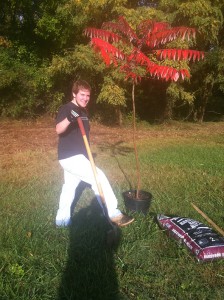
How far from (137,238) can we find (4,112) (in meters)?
17.5

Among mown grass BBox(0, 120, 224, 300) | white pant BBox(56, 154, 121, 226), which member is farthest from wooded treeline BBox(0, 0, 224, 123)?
white pant BBox(56, 154, 121, 226)

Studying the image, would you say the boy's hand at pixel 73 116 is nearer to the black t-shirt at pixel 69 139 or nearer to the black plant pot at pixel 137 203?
the black t-shirt at pixel 69 139

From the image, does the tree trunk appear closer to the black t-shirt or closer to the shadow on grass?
the black t-shirt

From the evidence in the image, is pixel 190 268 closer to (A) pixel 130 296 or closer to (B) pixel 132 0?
(A) pixel 130 296

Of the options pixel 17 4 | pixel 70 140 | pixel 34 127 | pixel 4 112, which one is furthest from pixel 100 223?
pixel 17 4

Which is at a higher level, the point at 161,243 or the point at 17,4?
the point at 17,4

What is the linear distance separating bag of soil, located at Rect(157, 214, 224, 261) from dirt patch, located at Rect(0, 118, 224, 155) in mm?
8069

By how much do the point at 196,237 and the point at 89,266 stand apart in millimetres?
1438

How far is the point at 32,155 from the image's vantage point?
34.8ft

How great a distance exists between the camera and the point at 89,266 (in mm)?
3840

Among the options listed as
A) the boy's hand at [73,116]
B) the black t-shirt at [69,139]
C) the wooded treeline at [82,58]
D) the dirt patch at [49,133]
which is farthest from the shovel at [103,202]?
the wooded treeline at [82,58]

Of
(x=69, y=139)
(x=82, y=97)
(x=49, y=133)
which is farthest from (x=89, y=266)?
(x=49, y=133)

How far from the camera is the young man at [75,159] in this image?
4.63m

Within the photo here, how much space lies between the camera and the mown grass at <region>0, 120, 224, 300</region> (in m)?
3.48
